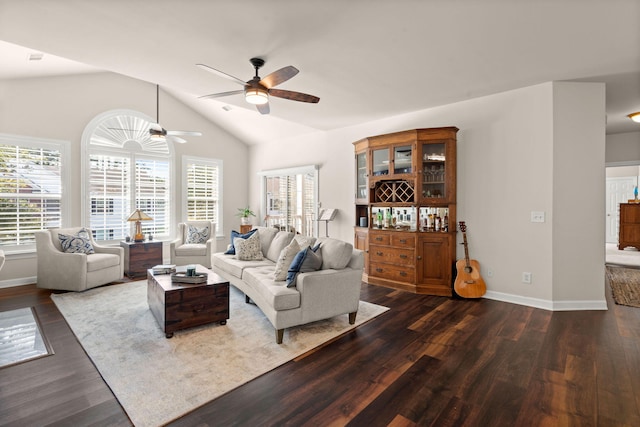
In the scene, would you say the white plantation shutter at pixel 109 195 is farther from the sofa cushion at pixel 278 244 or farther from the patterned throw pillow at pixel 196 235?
the sofa cushion at pixel 278 244

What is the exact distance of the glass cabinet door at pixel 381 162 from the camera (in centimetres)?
519

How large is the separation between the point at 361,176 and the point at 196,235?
3682mm

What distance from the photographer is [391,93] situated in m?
4.39

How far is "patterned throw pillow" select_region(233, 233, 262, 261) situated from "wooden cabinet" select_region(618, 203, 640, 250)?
10.7 m

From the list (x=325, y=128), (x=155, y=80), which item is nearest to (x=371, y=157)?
(x=325, y=128)

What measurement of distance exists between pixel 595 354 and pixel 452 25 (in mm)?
3261

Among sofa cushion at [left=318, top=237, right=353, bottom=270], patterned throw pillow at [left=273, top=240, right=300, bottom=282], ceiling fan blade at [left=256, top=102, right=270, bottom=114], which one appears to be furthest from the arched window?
sofa cushion at [left=318, top=237, right=353, bottom=270]

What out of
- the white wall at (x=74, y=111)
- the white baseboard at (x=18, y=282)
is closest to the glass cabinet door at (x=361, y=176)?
the white wall at (x=74, y=111)

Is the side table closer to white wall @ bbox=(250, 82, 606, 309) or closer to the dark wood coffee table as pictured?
the dark wood coffee table

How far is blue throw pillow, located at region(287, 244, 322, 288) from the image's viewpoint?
3.24 m

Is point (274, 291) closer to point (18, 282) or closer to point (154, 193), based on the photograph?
point (18, 282)

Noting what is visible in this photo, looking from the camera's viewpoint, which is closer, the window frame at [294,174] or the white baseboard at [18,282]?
the white baseboard at [18,282]

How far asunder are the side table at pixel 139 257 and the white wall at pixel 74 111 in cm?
113

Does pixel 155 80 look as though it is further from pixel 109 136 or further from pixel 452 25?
pixel 452 25
